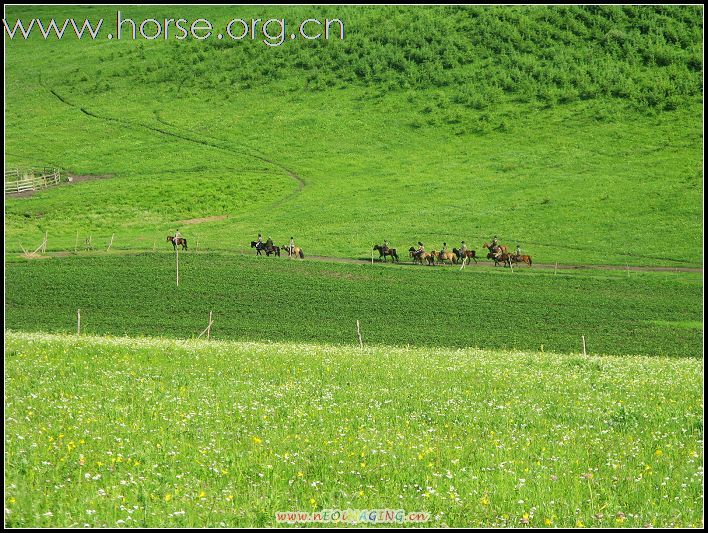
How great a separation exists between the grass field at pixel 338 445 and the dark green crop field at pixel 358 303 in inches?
845

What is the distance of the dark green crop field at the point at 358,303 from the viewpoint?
4556 cm

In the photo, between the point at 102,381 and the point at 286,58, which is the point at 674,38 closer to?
the point at 286,58

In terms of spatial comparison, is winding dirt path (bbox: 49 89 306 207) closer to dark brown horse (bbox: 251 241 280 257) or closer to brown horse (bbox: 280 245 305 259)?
dark brown horse (bbox: 251 241 280 257)

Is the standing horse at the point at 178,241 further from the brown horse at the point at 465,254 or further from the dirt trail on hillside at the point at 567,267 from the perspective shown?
the brown horse at the point at 465,254

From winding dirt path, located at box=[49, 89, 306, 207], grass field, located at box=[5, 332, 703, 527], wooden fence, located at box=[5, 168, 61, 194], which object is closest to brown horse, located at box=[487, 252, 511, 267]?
winding dirt path, located at box=[49, 89, 306, 207]

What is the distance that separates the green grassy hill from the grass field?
51.7m

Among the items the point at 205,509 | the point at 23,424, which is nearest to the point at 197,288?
the point at 23,424

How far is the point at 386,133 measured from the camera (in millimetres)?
112375

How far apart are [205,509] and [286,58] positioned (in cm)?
13220

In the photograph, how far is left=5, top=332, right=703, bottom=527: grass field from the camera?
11391mm

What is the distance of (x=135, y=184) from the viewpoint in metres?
99.1
